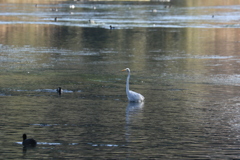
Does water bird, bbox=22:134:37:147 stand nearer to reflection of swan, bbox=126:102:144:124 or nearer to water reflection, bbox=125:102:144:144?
water reflection, bbox=125:102:144:144

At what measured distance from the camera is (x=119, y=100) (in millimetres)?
26531

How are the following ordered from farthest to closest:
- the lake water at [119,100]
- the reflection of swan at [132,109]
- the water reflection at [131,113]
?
the reflection of swan at [132,109]
the water reflection at [131,113]
the lake water at [119,100]

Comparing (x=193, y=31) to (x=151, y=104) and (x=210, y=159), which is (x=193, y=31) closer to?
(x=151, y=104)

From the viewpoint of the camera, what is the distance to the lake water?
1833cm

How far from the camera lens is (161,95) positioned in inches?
1091

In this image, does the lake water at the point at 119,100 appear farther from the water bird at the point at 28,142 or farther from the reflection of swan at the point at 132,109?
the water bird at the point at 28,142

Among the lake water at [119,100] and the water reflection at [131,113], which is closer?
the lake water at [119,100]

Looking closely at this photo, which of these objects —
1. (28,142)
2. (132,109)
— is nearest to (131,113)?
(132,109)

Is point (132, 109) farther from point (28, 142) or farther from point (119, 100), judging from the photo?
point (28, 142)

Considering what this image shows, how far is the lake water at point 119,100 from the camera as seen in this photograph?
1833 cm

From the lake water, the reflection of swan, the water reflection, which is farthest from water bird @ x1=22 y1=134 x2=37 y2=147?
the reflection of swan

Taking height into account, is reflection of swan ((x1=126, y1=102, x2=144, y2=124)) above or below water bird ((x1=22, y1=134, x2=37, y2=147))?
above

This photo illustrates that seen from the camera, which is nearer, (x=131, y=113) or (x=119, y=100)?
(x=131, y=113)

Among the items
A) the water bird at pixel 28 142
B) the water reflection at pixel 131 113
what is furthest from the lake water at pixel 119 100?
the water bird at pixel 28 142
